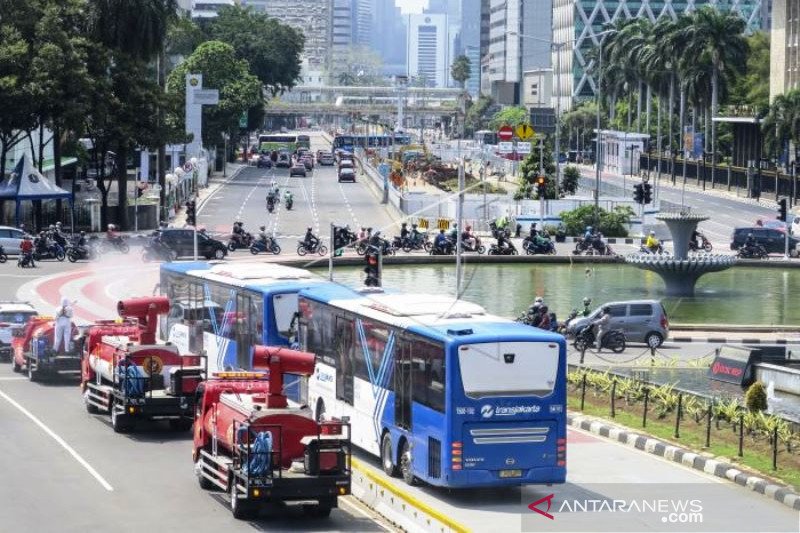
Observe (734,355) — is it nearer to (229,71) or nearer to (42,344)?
(42,344)

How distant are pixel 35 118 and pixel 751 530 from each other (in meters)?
61.8

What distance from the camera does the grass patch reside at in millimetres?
26922

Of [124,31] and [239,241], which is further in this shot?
[124,31]

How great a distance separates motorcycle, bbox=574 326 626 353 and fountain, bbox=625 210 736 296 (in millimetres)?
14793

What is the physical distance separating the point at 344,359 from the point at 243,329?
18.7 feet

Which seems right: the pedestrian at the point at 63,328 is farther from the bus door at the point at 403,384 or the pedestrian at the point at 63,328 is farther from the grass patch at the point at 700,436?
the bus door at the point at 403,384

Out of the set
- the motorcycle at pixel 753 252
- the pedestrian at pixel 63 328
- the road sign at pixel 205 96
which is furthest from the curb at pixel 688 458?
the road sign at pixel 205 96

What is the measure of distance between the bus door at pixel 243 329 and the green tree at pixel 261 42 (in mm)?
153758

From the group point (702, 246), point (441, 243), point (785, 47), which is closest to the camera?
point (441, 243)

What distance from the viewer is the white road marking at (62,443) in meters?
26.0

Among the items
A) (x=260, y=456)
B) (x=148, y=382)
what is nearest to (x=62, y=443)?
(x=148, y=382)

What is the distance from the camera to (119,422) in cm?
3053

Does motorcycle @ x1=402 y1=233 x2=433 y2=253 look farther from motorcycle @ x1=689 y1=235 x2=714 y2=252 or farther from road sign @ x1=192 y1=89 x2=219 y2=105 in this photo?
road sign @ x1=192 y1=89 x2=219 y2=105

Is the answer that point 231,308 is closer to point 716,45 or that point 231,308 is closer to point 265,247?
point 265,247
